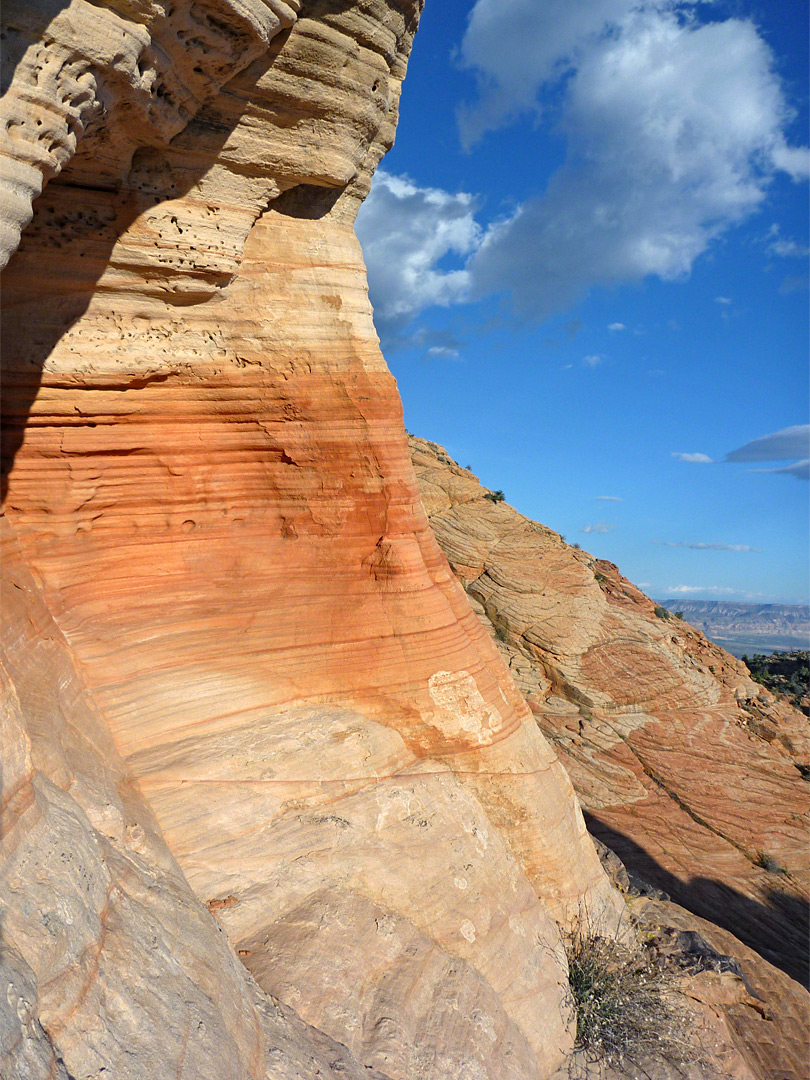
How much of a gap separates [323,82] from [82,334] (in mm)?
3305

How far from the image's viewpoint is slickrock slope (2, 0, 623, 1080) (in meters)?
4.57

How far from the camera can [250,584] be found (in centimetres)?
711

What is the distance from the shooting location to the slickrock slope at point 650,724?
14.9 m

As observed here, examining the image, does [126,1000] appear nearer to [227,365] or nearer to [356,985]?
[356,985]

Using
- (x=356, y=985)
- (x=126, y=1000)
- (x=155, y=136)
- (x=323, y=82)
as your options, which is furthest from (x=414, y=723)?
(x=323, y=82)

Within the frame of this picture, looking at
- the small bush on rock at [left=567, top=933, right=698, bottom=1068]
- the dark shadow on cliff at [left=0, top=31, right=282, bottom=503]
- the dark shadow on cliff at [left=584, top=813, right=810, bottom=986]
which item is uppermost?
the dark shadow on cliff at [left=0, top=31, right=282, bottom=503]

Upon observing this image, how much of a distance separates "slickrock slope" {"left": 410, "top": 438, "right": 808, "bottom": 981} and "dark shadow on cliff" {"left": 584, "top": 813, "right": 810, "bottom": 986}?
0.09ft

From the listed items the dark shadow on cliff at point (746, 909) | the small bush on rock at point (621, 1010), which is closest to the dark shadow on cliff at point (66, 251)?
the small bush on rock at point (621, 1010)

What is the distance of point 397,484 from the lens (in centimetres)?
774

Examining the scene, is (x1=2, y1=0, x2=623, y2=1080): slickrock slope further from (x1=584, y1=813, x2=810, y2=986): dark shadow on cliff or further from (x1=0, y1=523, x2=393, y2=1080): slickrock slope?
(x1=584, y1=813, x2=810, y2=986): dark shadow on cliff

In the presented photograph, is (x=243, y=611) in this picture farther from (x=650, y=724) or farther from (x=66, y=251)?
(x=650, y=724)

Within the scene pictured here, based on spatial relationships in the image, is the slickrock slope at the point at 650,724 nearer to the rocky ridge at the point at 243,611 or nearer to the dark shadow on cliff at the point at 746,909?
the dark shadow on cliff at the point at 746,909

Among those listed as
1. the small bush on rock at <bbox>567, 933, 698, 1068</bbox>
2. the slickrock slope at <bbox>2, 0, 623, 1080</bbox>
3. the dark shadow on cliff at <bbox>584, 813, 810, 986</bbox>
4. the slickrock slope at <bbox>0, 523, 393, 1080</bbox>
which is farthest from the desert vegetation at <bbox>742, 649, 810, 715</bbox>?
the slickrock slope at <bbox>0, 523, 393, 1080</bbox>

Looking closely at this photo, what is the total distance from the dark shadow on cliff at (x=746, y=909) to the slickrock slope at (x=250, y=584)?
7.17 meters
